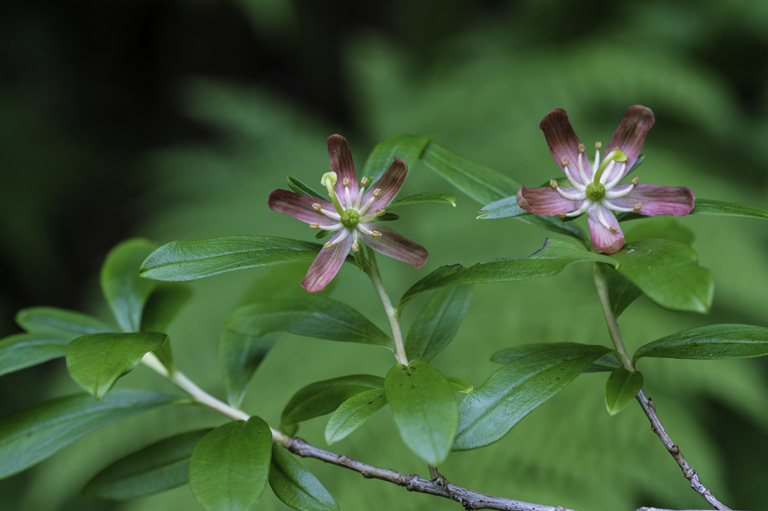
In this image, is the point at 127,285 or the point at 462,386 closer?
the point at 462,386

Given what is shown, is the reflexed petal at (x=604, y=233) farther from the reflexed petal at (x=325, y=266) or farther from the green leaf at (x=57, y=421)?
the green leaf at (x=57, y=421)

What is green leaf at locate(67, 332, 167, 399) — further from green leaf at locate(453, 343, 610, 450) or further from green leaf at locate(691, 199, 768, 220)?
green leaf at locate(691, 199, 768, 220)

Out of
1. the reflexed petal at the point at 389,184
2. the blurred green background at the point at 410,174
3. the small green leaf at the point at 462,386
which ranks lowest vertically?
the small green leaf at the point at 462,386

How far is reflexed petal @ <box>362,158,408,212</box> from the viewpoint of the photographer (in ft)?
1.20

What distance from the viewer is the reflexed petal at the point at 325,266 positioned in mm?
352

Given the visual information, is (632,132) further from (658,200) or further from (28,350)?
(28,350)

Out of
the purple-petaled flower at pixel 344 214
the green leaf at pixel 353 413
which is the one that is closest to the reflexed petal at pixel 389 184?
the purple-petaled flower at pixel 344 214

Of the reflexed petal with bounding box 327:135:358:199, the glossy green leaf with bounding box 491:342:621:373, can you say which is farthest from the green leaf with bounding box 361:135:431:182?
the glossy green leaf with bounding box 491:342:621:373

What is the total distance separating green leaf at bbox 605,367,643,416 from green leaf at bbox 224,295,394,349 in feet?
0.40

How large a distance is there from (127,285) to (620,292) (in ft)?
1.14

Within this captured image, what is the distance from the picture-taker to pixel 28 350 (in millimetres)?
440

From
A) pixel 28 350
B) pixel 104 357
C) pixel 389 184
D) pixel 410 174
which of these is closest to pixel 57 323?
pixel 28 350

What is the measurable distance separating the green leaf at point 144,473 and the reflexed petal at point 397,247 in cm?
17

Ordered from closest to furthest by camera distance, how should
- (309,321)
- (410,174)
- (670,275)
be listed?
(670,275), (309,321), (410,174)
